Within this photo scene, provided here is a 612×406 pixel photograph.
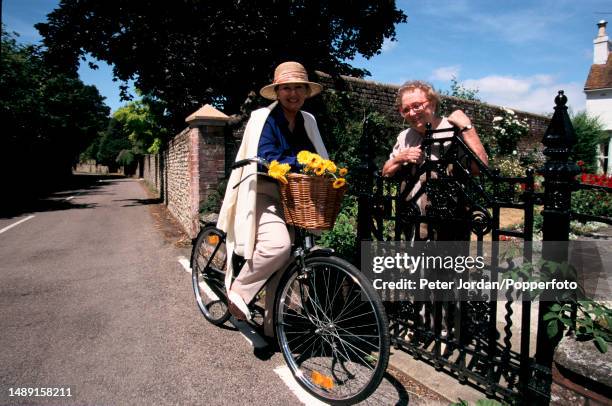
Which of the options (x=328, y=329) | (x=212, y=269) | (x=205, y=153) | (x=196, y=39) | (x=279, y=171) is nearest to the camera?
(x=279, y=171)

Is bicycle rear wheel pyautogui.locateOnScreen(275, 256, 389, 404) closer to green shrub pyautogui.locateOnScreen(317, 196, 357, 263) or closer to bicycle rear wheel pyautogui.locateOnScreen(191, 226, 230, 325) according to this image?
bicycle rear wheel pyautogui.locateOnScreen(191, 226, 230, 325)

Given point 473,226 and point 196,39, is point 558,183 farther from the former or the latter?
point 196,39

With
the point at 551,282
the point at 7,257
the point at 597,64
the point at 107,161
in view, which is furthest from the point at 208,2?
the point at 107,161

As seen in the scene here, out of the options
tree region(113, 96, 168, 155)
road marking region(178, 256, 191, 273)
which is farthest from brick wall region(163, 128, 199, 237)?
tree region(113, 96, 168, 155)

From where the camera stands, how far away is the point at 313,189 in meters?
2.53

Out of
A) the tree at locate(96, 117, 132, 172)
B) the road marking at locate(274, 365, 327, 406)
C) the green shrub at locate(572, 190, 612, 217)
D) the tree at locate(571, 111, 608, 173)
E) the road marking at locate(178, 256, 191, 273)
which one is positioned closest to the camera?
the road marking at locate(274, 365, 327, 406)

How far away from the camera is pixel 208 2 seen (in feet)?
50.0

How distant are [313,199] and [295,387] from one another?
1.36m

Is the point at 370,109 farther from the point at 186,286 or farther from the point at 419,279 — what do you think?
the point at 419,279

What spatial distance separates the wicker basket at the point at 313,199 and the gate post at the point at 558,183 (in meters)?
1.20

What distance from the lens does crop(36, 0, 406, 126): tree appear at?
615 inches

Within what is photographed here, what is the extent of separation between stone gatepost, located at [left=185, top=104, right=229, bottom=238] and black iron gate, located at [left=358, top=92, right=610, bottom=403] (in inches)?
197

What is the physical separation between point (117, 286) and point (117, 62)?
14.8 metres

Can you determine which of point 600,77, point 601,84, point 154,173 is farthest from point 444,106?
point 154,173
